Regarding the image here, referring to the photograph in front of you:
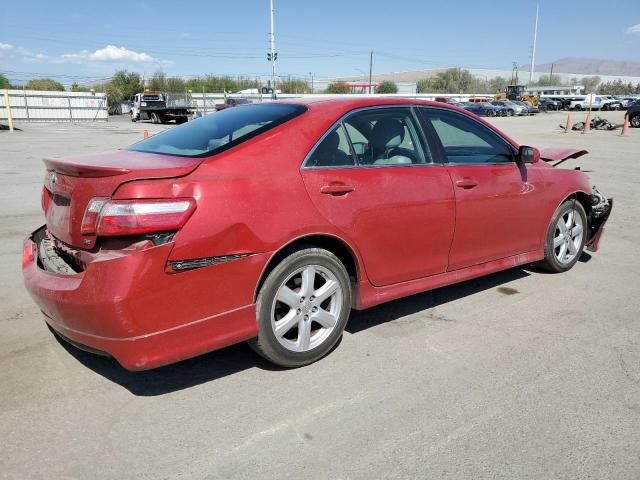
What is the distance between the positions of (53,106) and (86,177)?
4563cm

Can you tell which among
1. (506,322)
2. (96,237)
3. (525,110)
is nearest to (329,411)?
(96,237)

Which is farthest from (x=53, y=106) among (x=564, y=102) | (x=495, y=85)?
(x=495, y=85)

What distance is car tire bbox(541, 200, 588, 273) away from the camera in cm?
507

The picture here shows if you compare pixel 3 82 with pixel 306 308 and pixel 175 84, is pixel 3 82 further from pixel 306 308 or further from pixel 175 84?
pixel 306 308

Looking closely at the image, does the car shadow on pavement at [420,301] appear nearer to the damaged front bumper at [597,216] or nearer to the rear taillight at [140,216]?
the damaged front bumper at [597,216]

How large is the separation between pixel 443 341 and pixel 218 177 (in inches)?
77.9

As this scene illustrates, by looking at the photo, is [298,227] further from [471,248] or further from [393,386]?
[471,248]

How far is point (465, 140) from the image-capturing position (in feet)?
14.8

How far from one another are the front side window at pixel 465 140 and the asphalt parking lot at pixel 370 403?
1.22 metres

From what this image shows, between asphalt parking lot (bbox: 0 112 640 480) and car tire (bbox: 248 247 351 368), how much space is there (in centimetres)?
15


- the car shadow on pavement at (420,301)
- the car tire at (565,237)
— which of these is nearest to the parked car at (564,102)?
the car tire at (565,237)

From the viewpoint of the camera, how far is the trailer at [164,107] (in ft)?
123

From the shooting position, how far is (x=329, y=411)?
2.96 meters

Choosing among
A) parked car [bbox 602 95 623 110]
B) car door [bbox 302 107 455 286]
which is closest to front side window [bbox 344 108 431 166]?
car door [bbox 302 107 455 286]
